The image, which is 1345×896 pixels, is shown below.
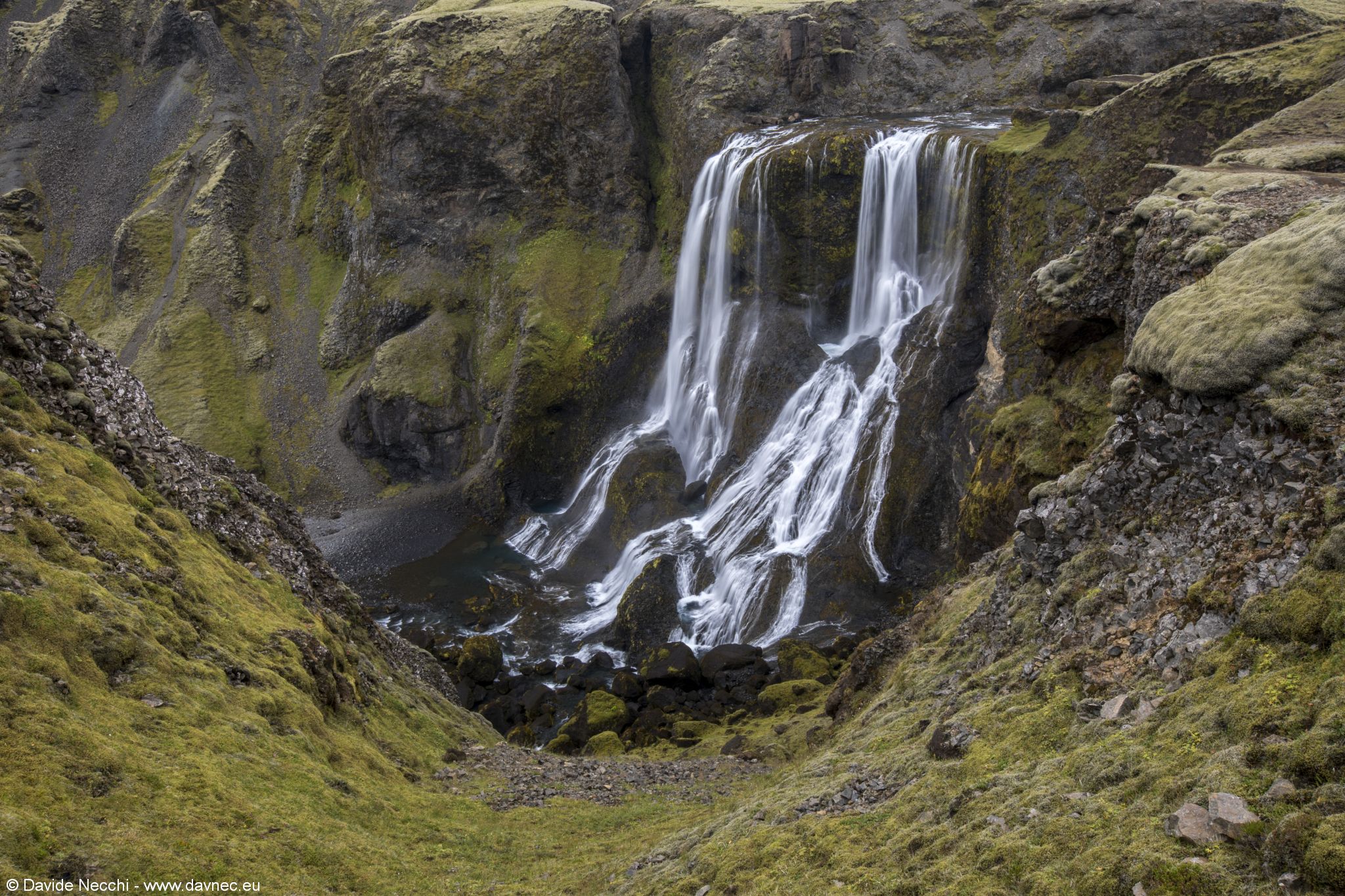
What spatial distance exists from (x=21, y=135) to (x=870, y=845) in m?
111

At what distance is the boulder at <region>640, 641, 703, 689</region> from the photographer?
3189 cm

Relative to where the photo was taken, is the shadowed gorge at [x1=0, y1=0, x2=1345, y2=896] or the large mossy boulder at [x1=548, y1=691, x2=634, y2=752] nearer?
the shadowed gorge at [x1=0, y1=0, x2=1345, y2=896]

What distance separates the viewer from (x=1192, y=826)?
714 centimetres

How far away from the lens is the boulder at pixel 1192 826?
274 inches

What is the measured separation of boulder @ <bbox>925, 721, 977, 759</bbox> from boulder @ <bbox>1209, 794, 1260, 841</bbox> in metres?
5.17

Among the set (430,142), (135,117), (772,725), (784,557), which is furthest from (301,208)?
(772,725)

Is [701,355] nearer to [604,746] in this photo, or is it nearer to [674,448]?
[674,448]

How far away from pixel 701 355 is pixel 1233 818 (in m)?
46.0

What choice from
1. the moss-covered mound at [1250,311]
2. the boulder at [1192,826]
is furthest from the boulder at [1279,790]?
the moss-covered mound at [1250,311]

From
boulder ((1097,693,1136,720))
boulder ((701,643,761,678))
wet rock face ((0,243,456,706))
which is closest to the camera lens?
boulder ((1097,693,1136,720))

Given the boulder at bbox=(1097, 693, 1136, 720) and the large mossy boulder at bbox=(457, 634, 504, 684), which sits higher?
the boulder at bbox=(1097, 693, 1136, 720)

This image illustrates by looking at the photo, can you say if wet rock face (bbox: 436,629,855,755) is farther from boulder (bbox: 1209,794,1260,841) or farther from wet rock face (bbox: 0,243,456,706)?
boulder (bbox: 1209,794,1260,841)

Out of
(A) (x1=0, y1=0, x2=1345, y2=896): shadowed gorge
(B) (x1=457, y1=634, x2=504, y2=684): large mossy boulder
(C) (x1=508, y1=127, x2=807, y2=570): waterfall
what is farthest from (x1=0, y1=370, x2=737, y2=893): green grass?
(C) (x1=508, y1=127, x2=807, y2=570): waterfall

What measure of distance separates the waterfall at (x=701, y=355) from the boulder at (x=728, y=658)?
15.7m
